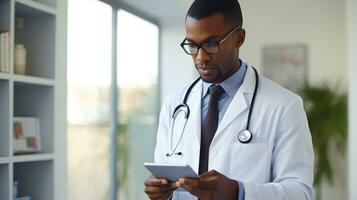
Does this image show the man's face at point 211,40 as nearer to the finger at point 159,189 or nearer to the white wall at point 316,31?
the finger at point 159,189

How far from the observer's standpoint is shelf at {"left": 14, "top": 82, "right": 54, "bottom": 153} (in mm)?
2811

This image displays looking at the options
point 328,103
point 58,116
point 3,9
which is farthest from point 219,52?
point 328,103

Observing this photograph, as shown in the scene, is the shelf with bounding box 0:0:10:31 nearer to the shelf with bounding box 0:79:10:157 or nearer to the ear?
the shelf with bounding box 0:79:10:157

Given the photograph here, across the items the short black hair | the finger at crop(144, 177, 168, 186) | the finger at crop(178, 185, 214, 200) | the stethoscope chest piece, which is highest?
the short black hair

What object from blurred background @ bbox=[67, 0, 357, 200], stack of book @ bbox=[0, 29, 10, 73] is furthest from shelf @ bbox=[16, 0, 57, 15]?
blurred background @ bbox=[67, 0, 357, 200]

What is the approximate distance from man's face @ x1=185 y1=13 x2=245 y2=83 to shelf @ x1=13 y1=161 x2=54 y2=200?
4.89ft

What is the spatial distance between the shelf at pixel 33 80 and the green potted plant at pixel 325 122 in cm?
330

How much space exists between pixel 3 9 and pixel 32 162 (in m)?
0.82

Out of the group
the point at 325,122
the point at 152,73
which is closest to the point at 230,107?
the point at 152,73

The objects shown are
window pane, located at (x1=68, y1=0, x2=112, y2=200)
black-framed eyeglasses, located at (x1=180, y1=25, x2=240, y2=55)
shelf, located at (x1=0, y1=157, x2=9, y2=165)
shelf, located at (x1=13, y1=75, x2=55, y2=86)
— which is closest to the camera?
black-framed eyeglasses, located at (x1=180, y1=25, x2=240, y2=55)

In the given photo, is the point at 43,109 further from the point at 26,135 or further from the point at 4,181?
the point at 4,181

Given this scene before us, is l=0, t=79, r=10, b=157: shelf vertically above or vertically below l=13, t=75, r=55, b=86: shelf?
below

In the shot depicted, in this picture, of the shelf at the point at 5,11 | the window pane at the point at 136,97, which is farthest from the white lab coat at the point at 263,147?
the window pane at the point at 136,97

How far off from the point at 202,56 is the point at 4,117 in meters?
1.25
